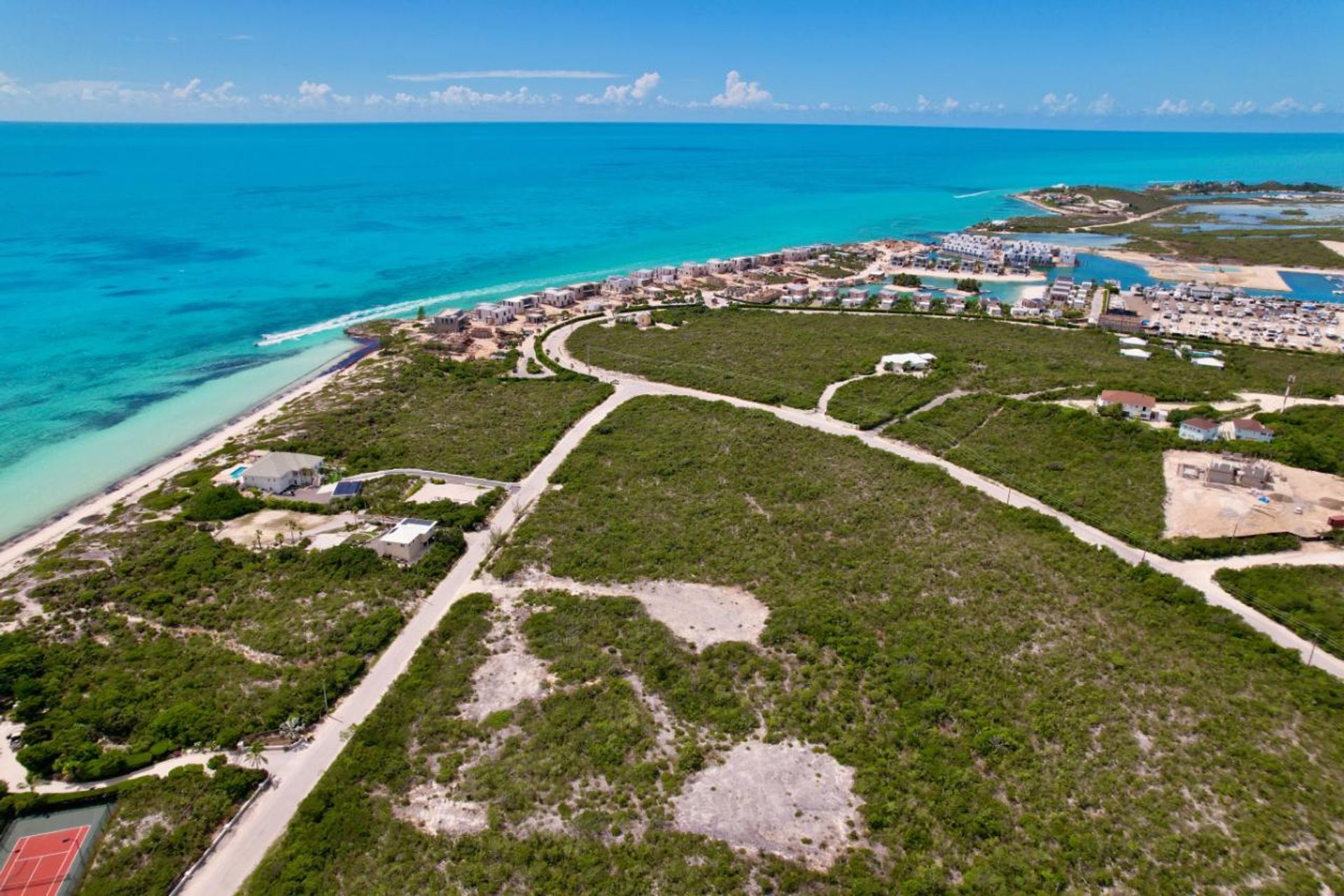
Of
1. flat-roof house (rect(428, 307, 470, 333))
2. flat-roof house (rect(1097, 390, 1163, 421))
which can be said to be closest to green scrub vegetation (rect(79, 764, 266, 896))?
flat-roof house (rect(1097, 390, 1163, 421))

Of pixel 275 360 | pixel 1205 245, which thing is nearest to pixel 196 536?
pixel 275 360

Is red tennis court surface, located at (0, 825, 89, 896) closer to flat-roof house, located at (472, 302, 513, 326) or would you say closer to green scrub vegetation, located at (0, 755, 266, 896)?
green scrub vegetation, located at (0, 755, 266, 896)

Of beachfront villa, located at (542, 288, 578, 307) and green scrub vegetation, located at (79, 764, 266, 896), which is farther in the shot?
beachfront villa, located at (542, 288, 578, 307)

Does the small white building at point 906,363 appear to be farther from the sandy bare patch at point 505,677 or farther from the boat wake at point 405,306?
the boat wake at point 405,306

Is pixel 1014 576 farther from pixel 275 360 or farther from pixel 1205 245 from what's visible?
pixel 1205 245

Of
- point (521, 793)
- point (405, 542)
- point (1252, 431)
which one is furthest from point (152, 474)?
point (1252, 431)
